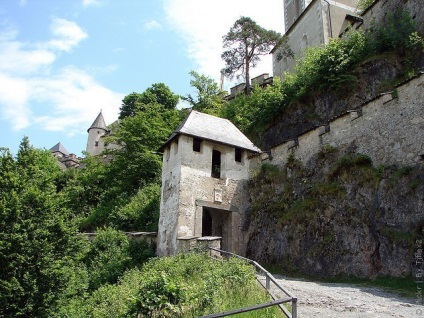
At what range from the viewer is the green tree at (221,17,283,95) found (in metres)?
34.0

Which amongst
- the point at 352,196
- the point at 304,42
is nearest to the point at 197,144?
the point at 352,196

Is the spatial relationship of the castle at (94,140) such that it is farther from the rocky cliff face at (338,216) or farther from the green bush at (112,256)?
the rocky cliff face at (338,216)

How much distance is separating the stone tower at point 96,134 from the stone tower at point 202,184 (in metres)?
39.9

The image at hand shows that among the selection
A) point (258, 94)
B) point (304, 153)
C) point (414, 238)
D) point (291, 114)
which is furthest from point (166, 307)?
point (258, 94)

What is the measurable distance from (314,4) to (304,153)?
65.5ft

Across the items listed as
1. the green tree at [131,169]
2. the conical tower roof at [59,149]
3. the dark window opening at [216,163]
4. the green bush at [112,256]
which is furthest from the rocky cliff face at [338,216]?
the conical tower roof at [59,149]

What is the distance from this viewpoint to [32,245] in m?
15.6

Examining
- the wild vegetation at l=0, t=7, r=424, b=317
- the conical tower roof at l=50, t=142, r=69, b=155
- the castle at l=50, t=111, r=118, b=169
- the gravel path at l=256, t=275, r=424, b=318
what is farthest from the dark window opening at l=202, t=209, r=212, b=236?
the conical tower roof at l=50, t=142, r=69, b=155

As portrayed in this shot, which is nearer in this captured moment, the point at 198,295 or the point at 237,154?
the point at 198,295

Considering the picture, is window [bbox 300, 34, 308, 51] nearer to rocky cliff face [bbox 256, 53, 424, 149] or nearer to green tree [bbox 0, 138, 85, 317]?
rocky cliff face [bbox 256, 53, 424, 149]

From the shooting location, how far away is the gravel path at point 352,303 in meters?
8.36

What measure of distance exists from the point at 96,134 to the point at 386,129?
50497mm

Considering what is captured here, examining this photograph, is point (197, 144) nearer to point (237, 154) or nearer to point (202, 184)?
point (202, 184)

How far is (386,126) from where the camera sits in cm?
1436
